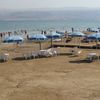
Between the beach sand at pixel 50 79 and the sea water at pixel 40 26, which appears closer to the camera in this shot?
the beach sand at pixel 50 79

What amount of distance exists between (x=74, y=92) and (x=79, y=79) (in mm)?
2606

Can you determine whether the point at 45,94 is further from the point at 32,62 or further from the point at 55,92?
the point at 32,62

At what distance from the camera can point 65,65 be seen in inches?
981

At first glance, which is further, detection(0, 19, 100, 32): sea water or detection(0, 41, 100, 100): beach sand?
detection(0, 19, 100, 32): sea water

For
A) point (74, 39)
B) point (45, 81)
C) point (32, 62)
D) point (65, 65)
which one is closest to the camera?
point (45, 81)

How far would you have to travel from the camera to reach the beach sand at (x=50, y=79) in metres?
17.8

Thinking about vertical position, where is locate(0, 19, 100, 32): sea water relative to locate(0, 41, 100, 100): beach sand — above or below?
below

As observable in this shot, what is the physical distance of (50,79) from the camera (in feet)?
68.2

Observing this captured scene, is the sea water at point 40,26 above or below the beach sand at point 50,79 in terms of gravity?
below

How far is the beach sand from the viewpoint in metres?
17.8

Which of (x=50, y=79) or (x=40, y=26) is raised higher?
(x=50, y=79)

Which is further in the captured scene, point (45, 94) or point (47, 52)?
point (47, 52)

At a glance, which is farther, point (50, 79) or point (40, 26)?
point (40, 26)

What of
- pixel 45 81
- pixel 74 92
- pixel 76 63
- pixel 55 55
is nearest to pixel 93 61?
pixel 76 63
